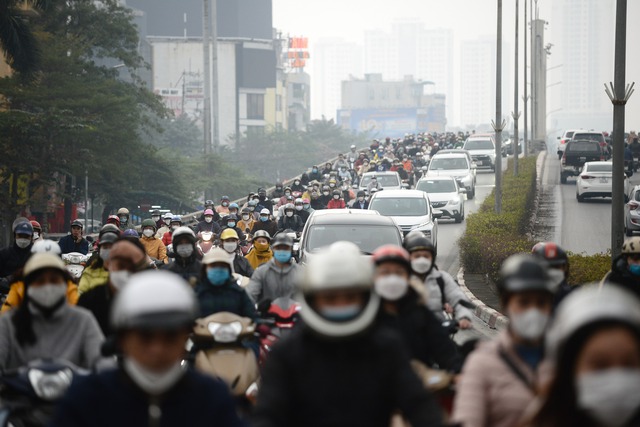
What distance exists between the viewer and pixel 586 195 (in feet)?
151

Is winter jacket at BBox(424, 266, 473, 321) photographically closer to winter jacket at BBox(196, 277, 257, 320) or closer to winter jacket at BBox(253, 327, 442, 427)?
winter jacket at BBox(196, 277, 257, 320)

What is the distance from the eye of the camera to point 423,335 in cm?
772

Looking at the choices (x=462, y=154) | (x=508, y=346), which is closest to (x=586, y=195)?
(x=462, y=154)

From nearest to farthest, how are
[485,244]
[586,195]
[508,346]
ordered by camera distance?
[508,346]
[485,244]
[586,195]

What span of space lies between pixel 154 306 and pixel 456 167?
45843 millimetres

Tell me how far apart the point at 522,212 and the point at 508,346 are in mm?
29519

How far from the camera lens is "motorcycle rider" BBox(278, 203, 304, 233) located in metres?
26.8

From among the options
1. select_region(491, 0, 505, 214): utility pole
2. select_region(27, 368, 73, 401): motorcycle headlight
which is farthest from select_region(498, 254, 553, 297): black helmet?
select_region(491, 0, 505, 214): utility pole

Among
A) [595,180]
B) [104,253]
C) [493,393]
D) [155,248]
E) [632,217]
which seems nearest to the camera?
[493,393]

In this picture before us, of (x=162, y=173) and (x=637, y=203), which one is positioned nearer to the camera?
(x=637, y=203)

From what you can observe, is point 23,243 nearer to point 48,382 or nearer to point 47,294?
point 47,294

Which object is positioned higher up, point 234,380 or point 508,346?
point 508,346

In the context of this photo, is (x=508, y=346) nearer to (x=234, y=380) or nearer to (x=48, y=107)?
(x=234, y=380)

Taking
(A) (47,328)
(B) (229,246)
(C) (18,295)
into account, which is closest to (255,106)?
(B) (229,246)
